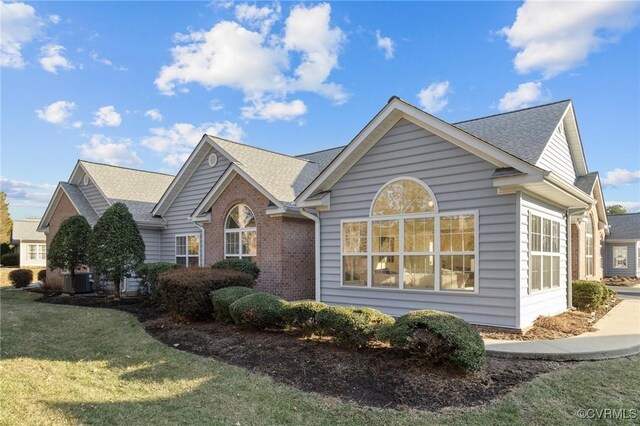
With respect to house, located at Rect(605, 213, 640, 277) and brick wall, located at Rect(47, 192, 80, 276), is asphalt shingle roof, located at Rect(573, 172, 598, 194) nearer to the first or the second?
house, located at Rect(605, 213, 640, 277)

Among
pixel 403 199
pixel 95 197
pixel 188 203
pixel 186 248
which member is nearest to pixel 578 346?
pixel 403 199

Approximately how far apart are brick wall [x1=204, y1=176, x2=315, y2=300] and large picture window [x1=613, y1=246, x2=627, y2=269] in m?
25.7

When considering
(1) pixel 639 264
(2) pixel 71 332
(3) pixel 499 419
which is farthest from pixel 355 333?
(1) pixel 639 264

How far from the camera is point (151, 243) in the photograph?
17719 mm

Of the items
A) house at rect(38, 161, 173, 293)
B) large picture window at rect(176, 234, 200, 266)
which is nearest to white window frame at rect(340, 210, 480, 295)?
large picture window at rect(176, 234, 200, 266)

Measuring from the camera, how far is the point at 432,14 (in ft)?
40.5

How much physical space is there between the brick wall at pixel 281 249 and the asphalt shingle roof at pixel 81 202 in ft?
28.6

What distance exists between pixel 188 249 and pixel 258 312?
9.68 m

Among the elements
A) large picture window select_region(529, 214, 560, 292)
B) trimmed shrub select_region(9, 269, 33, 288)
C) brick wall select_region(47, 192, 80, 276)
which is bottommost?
trimmed shrub select_region(9, 269, 33, 288)

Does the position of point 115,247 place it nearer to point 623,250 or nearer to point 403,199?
point 403,199

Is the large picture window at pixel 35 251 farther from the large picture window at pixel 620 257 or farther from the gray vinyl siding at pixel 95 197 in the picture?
the large picture window at pixel 620 257

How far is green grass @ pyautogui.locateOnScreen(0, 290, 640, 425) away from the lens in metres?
4.55

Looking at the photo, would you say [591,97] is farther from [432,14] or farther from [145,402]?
[145,402]

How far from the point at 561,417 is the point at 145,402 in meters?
5.05
